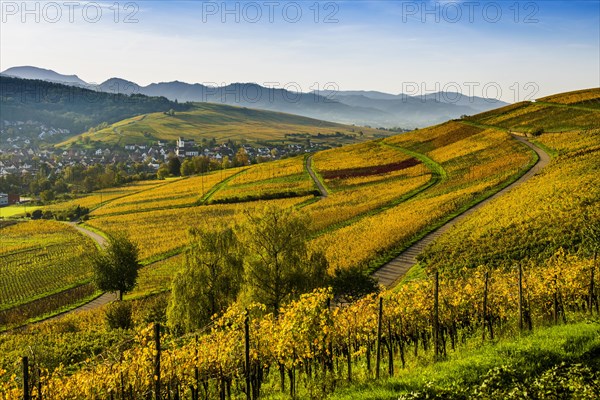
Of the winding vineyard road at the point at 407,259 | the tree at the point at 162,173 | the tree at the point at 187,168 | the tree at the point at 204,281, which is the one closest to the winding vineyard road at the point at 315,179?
the winding vineyard road at the point at 407,259

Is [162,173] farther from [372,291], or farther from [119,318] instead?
[372,291]

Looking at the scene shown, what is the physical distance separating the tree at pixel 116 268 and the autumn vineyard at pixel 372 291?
195 centimetres

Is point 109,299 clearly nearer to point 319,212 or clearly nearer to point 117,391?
point 319,212

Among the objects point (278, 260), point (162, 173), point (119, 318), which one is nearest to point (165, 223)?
point (119, 318)

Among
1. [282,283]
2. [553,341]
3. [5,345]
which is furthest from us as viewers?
[5,345]

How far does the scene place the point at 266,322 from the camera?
49.1ft

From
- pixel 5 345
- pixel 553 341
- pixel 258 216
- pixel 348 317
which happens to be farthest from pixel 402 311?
pixel 5 345

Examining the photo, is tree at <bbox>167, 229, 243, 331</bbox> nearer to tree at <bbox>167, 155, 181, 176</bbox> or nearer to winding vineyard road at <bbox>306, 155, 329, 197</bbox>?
winding vineyard road at <bbox>306, 155, 329, 197</bbox>

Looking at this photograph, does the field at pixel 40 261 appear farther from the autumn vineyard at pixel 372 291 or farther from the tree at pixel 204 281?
the tree at pixel 204 281

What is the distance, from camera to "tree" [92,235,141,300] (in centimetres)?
4641

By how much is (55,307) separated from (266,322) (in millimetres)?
42296

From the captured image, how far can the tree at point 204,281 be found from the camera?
28.8 m

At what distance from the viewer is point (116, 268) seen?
46.6m

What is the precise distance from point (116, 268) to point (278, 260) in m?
27.5
